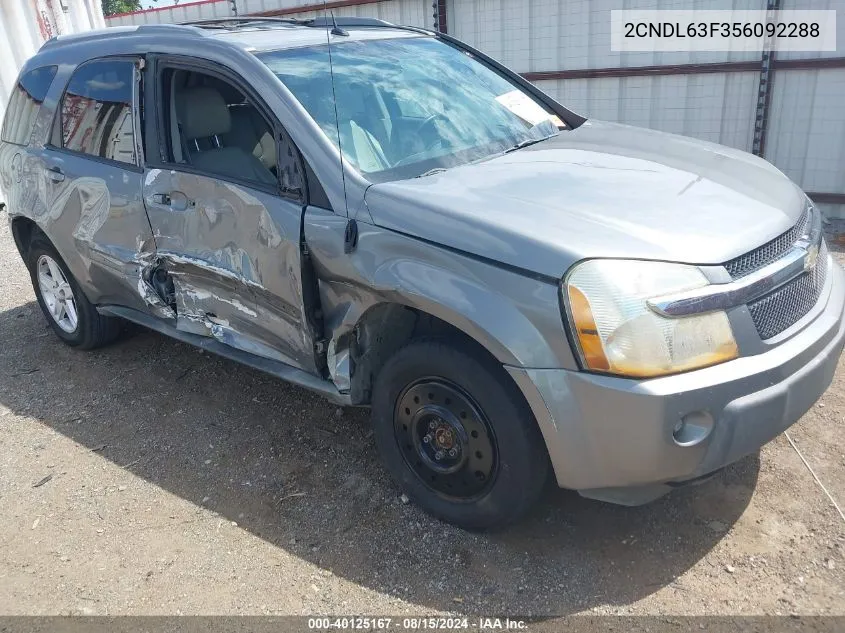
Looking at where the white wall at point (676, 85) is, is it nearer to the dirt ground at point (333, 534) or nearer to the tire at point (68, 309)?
the dirt ground at point (333, 534)

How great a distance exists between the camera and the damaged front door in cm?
295

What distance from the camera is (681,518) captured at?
9.12 ft

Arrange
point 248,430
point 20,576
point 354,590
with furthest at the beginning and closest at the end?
point 248,430
point 20,576
point 354,590

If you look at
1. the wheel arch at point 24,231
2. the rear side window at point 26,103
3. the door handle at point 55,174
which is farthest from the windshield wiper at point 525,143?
the wheel arch at point 24,231

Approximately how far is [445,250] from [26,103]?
3.38 m

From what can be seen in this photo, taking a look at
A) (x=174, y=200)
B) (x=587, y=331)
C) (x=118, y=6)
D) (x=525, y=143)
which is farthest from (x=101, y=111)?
(x=118, y=6)

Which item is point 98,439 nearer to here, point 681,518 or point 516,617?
point 516,617

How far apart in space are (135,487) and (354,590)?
4.21 ft

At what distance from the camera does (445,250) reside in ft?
7.97

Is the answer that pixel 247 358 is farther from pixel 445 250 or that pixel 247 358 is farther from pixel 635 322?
pixel 635 322

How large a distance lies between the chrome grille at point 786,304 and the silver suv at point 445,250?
0.03ft

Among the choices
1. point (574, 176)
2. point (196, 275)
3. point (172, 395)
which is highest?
point (574, 176)

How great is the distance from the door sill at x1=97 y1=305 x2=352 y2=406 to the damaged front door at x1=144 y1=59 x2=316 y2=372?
42 mm

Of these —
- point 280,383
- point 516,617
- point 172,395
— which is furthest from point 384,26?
point 516,617
